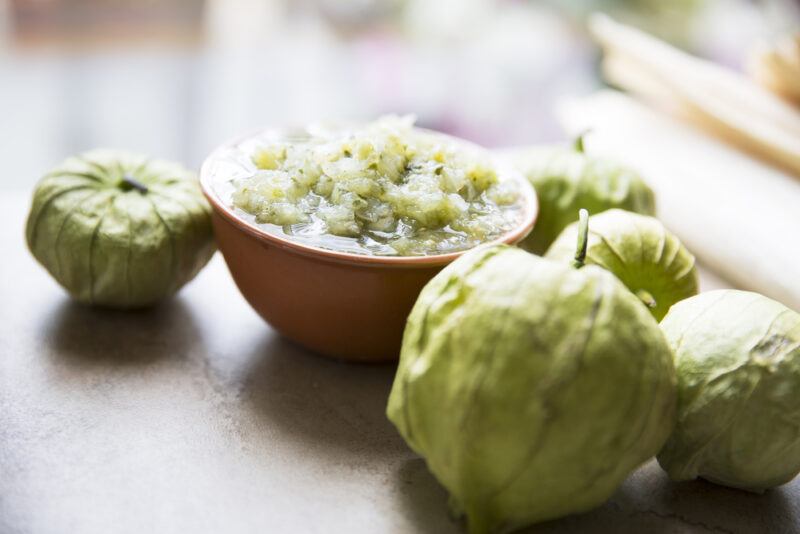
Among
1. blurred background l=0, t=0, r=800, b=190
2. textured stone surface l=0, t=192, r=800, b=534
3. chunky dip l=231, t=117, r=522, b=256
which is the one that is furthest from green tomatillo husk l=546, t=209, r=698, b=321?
blurred background l=0, t=0, r=800, b=190

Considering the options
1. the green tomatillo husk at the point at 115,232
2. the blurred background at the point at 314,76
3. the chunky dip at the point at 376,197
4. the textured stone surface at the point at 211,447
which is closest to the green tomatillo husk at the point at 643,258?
the chunky dip at the point at 376,197

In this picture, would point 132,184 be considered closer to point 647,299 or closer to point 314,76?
point 647,299

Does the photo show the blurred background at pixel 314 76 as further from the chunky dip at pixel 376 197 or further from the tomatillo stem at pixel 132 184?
the chunky dip at pixel 376 197

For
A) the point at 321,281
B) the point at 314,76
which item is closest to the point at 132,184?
the point at 321,281

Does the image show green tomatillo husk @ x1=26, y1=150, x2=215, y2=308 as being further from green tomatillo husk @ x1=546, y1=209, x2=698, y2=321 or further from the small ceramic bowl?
green tomatillo husk @ x1=546, y1=209, x2=698, y2=321

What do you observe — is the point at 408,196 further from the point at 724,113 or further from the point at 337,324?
the point at 724,113
